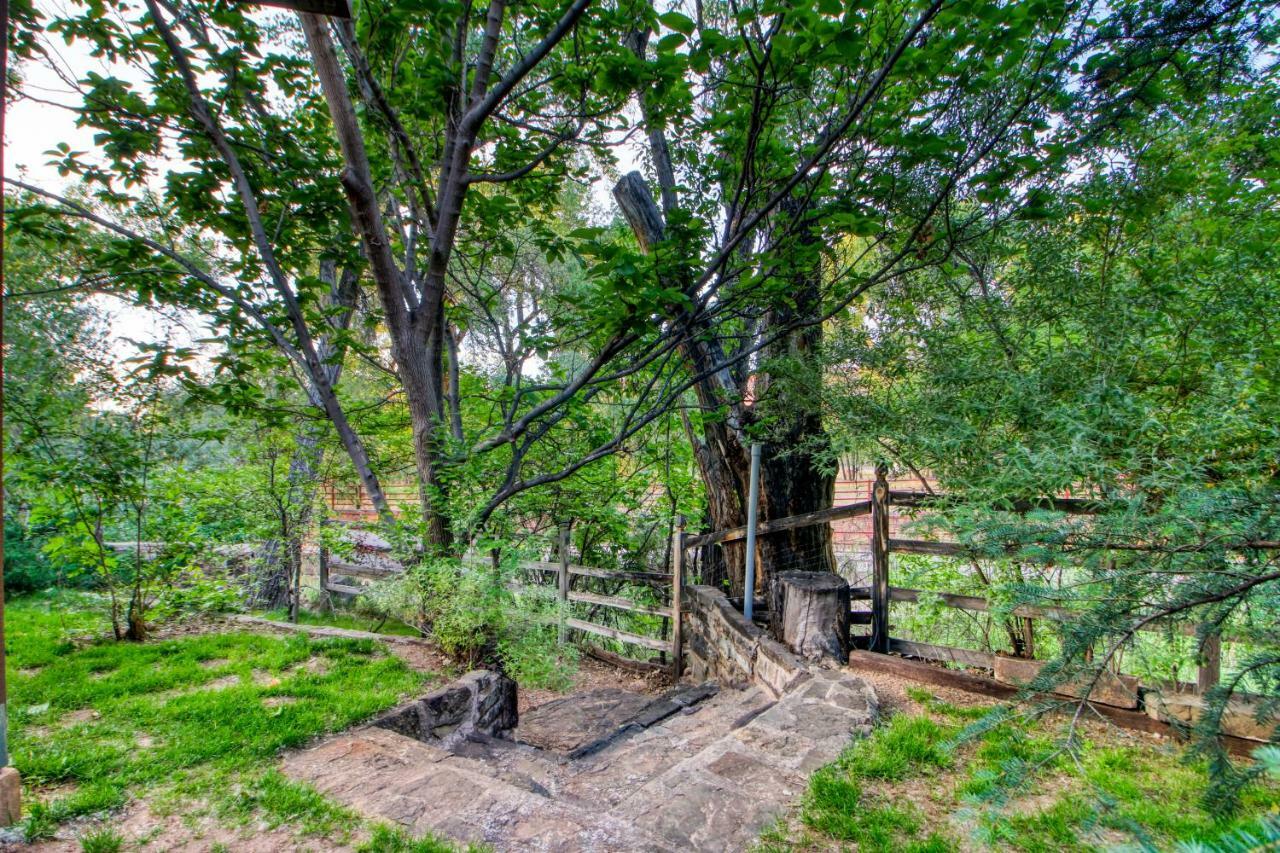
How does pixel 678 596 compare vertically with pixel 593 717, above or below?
above

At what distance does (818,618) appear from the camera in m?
4.00

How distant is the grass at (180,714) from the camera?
2367mm

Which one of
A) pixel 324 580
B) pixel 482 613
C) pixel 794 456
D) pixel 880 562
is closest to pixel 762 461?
pixel 794 456

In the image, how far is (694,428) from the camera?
18.5 feet

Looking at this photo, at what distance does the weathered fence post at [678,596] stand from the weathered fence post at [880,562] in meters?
2.00

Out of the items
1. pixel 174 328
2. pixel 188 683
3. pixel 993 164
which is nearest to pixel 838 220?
pixel 993 164

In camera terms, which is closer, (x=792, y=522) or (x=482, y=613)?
(x=482, y=613)

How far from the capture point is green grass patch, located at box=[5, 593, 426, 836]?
244cm

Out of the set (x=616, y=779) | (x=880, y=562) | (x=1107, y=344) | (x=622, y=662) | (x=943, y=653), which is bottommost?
(x=622, y=662)

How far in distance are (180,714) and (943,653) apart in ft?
15.6

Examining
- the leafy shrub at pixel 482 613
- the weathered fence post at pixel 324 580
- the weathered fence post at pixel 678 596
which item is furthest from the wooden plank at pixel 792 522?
the weathered fence post at pixel 324 580

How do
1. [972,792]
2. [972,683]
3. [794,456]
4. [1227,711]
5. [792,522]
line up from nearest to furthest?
[972,792]
[1227,711]
[972,683]
[792,522]
[794,456]

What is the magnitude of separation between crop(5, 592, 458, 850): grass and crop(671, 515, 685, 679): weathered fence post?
8.50 feet

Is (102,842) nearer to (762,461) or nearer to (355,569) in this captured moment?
(762,461)
